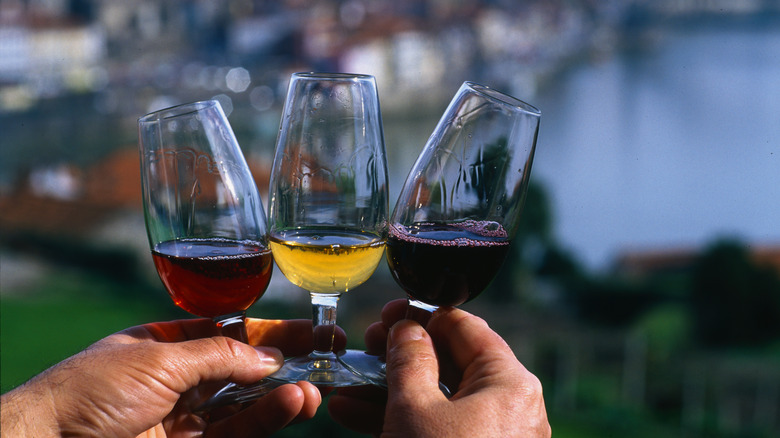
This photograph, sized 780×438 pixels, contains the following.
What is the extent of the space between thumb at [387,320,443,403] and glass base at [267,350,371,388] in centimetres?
9

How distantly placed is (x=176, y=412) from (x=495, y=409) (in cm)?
44

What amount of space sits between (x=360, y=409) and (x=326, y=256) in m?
0.31

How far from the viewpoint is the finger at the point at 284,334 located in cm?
115

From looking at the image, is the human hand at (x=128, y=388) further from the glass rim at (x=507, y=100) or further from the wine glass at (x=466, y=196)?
the glass rim at (x=507, y=100)

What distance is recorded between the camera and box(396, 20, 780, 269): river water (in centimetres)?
1310

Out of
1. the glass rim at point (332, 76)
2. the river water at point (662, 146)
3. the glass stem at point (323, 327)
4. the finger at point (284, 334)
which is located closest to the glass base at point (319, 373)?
the glass stem at point (323, 327)

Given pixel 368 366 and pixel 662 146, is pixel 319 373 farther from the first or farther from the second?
pixel 662 146

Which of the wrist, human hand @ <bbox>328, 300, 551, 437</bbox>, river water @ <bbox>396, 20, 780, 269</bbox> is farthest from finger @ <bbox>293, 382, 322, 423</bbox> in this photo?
river water @ <bbox>396, 20, 780, 269</bbox>

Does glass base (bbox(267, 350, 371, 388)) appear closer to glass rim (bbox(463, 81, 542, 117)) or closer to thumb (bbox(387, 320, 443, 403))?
thumb (bbox(387, 320, 443, 403))

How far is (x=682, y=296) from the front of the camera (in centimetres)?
1488

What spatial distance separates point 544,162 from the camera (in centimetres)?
1325

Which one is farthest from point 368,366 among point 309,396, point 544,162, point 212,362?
point 544,162

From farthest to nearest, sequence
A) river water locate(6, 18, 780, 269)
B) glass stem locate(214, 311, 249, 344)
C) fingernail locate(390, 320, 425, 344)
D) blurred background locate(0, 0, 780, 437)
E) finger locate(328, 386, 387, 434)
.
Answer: river water locate(6, 18, 780, 269) → blurred background locate(0, 0, 780, 437) → finger locate(328, 386, 387, 434) → glass stem locate(214, 311, 249, 344) → fingernail locate(390, 320, 425, 344)

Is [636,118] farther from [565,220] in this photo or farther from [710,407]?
[710,407]
